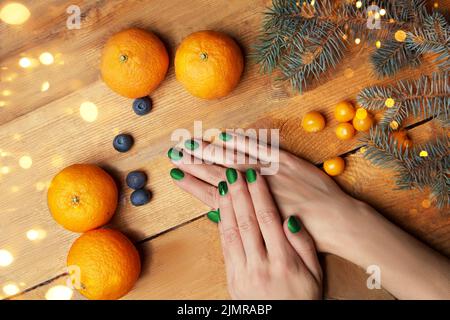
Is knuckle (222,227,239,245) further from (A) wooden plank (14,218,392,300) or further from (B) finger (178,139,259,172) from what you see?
(B) finger (178,139,259,172)

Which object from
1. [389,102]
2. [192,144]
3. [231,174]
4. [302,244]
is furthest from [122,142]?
[389,102]

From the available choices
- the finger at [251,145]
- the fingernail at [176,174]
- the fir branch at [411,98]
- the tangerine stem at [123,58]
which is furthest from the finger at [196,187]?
the fir branch at [411,98]

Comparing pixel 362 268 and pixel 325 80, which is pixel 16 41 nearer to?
pixel 325 80

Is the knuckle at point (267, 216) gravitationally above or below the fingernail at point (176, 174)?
below

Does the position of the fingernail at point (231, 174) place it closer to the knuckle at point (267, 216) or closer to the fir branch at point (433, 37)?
the knuckle at point (267, 216)

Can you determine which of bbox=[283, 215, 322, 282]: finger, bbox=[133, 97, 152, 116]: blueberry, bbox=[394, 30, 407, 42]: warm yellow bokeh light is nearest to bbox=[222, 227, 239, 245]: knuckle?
bbox=[283, 215, 322, 282]: finger
